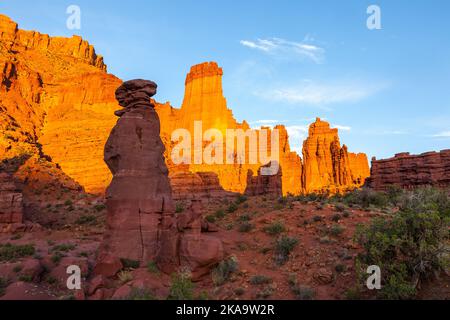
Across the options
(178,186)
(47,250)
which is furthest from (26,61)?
(47,250)

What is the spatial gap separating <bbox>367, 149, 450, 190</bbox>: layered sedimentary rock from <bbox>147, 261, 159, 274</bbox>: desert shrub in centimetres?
3298

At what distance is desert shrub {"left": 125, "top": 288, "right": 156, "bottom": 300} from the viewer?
383 inches

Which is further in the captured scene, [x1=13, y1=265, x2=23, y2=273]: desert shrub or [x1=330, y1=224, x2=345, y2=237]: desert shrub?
[x1=330, y1=224, x2=345, y2=237]: desert shrub

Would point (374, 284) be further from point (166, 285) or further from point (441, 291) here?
point (166, 285)

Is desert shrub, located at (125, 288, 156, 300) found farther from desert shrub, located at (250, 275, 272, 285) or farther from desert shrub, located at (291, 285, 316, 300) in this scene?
desert shrub, located at (291, 285, 316, 300)

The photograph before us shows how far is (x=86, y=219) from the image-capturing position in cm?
3791

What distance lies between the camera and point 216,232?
19.5 m

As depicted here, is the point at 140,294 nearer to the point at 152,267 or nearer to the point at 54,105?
the point at 152,267

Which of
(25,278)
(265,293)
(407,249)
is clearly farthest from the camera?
(25,278)

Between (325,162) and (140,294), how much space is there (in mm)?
88850

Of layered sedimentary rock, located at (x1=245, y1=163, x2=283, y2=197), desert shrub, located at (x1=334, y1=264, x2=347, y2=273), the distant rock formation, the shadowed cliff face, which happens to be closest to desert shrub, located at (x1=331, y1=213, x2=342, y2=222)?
desert shrub, located at (x1=334, y1=264, x2=347, y2=273)

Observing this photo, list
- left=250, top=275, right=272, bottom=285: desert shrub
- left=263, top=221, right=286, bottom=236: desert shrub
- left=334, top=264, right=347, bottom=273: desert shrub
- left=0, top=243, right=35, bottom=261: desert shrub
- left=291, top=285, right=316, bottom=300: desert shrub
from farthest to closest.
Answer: left=0, top=243, right=35, bottom=261: desert shrub → left=263, top=221, right=286, bottom=236: desert shrub → left=334, top=264, right=347, bottom=273: desert shrub → left=250, top=275, right=272, bottom=285: desert shrub → left=291, top=285, right=316, bottom=300: desert shrub

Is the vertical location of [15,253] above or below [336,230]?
below

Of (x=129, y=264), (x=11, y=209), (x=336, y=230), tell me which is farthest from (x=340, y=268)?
(x=11, y=209)
